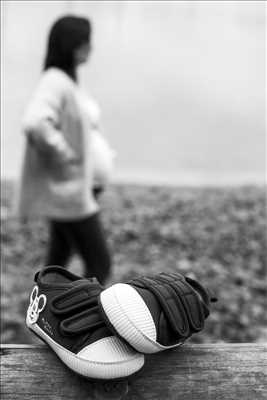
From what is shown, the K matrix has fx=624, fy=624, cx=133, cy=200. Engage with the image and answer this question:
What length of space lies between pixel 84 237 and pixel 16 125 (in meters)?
1.81

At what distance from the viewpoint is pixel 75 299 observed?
1.09 meters

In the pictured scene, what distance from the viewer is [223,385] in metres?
1.06

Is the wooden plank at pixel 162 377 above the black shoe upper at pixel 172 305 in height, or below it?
below

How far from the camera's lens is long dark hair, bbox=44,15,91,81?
99.0 inches

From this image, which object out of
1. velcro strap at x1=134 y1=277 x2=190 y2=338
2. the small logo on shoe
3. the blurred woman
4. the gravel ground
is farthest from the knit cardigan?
velcro strap at x1=134 y1=277 x2=190 y2=338

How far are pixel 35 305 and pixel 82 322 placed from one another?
0.13m

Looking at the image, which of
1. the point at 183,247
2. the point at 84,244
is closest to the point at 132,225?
the point at 183,247

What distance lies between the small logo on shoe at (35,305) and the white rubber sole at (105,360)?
0.10 meters

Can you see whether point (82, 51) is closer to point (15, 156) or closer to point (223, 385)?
point (223, 385)

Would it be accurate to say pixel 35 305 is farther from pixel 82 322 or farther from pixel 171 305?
pixel 171 305

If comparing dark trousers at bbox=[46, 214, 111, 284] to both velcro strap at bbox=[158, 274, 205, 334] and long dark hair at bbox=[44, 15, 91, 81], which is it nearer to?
long dark hair at bbox=[44, 15, 91, 81]

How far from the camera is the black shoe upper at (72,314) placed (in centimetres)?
104

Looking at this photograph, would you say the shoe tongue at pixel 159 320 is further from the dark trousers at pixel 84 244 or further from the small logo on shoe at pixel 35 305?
the dark trousers at pixel 84 244

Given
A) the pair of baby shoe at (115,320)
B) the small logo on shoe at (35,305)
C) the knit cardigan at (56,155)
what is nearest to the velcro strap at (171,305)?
the pair of baby shoe at (115,320)
